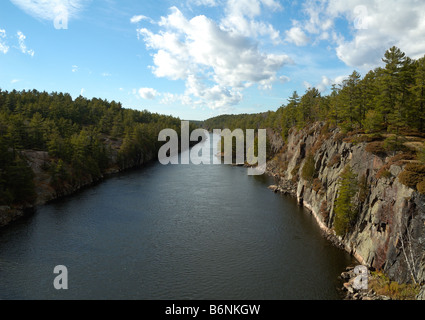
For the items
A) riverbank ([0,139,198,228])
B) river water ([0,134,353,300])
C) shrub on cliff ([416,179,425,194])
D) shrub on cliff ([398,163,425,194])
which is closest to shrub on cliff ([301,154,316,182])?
river water ([0,134,353,300])

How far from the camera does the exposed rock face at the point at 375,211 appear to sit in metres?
28.9

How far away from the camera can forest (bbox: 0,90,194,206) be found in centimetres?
5822

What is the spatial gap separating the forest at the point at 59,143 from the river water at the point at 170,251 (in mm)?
8569

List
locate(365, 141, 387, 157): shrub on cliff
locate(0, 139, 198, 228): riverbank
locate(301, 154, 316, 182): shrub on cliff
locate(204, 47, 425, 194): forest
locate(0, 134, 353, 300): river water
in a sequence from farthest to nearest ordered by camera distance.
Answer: locate(301, 154, 316, 182): shrub on cliff → locate(0, 139, 198, 228): riverbank → locate(365, 141, 387, 157): shrub on cliff → locate(204, 47, 425, 194): forest → locate(0, 134, 353, 300): river water

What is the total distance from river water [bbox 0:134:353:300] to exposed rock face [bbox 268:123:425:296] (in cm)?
365

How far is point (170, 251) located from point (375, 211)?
29539 mm

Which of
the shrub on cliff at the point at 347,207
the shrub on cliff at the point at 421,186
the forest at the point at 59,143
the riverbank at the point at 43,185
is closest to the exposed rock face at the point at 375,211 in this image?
the shrub on cliff at the point at 421,186

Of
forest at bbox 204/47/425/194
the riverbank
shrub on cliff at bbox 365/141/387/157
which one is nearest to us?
forest at bbox 204/47/425/194

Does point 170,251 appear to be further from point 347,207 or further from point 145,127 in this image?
point 145,127

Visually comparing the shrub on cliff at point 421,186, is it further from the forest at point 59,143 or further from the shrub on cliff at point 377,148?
the forest at point 59,143

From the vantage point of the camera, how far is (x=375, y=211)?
36.9 metres

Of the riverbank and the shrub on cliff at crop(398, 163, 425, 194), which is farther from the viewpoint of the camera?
the riverbank

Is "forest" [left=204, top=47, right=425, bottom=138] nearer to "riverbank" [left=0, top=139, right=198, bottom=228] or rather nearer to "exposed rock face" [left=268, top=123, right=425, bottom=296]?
"exposed rock face" [left=268, top=123, right=425, bottom=296]

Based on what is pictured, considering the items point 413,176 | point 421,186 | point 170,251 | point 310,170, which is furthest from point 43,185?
point 421,186
